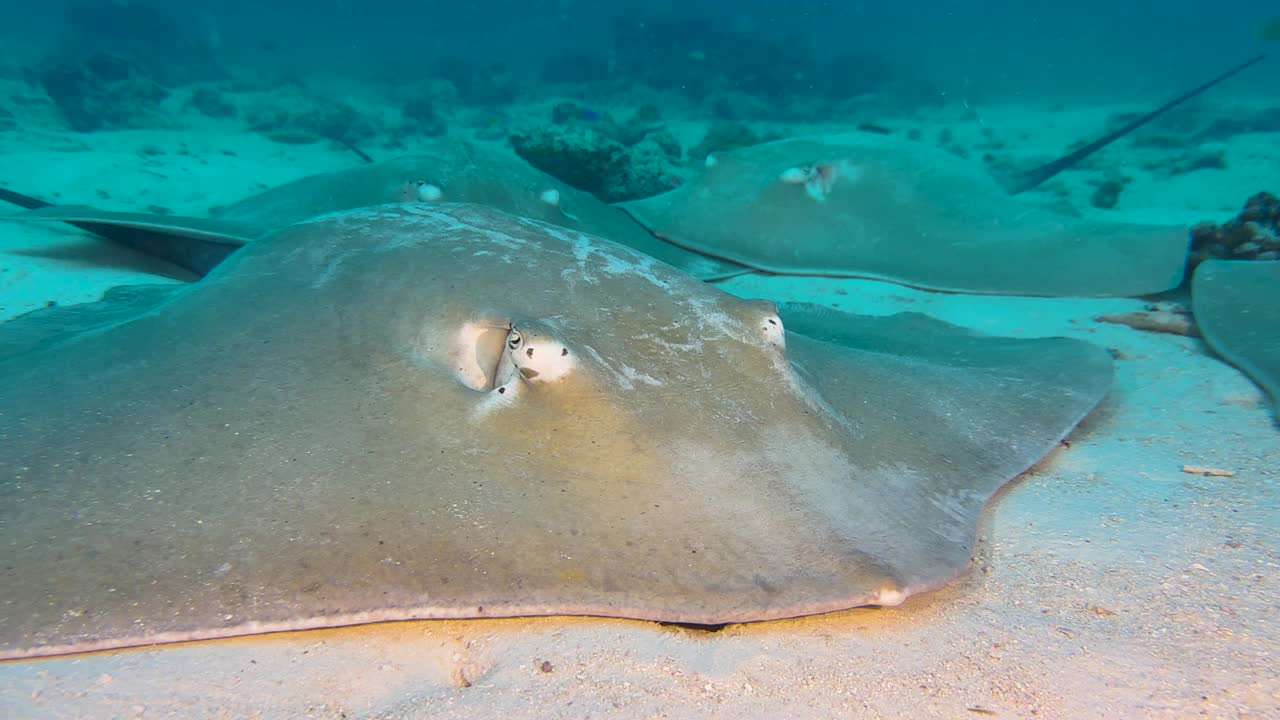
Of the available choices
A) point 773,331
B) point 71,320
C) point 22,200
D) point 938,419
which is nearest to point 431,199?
point 71,320

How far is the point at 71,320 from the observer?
3.59 metres

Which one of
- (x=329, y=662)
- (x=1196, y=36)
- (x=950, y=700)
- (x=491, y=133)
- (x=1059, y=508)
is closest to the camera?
(x=950, y=700)

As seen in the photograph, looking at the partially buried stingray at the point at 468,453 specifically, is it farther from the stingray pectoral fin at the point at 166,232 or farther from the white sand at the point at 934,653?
the stingray pectoral fin at the point at 166,232

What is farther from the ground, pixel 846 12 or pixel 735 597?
pixel 846 12

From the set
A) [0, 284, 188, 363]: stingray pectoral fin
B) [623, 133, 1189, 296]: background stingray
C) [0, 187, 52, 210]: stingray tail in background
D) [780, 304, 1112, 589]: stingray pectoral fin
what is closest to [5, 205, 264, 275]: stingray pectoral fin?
[0, 187, 52, 210]: stingray tail in background

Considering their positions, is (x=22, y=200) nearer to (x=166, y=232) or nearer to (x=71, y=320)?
(x=166, y=232)

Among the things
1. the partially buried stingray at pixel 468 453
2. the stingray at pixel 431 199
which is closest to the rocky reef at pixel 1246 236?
the partially buried stingray at pixel 468 453

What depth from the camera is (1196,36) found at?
1818 inches

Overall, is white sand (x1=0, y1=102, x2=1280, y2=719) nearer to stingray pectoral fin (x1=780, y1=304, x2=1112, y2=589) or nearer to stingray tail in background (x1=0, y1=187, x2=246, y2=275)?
stingray pectoral fin (x1=780, y1=304, x2=1112, y2=589)

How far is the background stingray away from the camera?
5652 millimetres

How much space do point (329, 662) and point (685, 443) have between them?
3.91 feet

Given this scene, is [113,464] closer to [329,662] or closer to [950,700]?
[329,662]

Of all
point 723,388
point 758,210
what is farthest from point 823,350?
point 758,210

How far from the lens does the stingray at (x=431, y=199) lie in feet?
18.5
